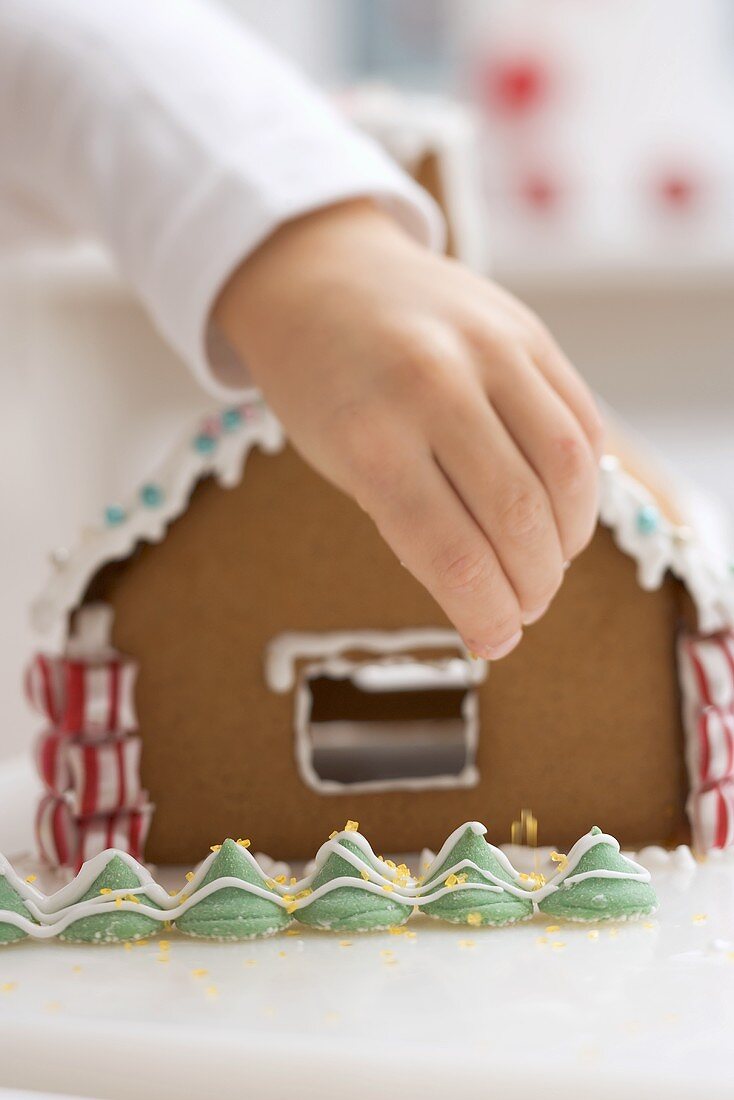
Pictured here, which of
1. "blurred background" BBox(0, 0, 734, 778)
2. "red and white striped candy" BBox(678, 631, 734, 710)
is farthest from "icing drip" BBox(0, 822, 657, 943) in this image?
"blurred background" BBox(0, 0, 734, 778)

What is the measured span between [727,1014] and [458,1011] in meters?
0.07

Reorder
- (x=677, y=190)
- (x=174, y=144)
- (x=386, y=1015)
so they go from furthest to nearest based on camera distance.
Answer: (x=677, y=190), (x=174, y=144), (x=386, y=1015)

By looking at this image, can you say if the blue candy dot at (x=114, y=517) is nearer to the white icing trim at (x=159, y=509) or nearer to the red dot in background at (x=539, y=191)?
the white icing trim at (x=159, y=509)

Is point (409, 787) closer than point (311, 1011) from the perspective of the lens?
No

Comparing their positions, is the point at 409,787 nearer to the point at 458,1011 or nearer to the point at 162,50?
the point at 458,1011

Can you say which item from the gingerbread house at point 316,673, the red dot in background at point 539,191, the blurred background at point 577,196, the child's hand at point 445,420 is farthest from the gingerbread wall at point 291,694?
the red dot in background at point 539,191

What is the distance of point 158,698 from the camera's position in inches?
20.2

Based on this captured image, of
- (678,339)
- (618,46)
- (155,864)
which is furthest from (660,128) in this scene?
(155,864)

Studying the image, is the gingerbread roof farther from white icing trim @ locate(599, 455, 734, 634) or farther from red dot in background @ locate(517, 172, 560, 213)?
red dot in background @ locate(517, 172, 560, 213)

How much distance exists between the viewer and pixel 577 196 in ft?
4.72

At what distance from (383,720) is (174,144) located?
0.80 feet

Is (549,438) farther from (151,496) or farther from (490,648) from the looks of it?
(151,496)

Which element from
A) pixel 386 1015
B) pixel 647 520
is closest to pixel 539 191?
pixel 647 520

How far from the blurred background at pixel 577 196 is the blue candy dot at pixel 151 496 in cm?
66
